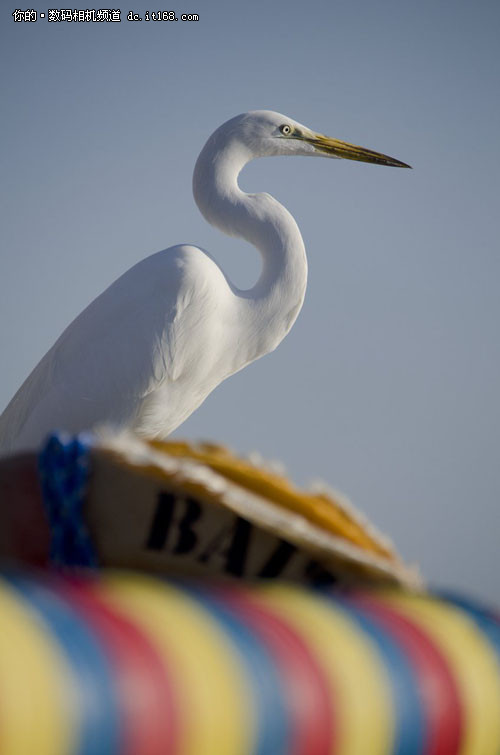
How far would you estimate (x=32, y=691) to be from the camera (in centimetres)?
45

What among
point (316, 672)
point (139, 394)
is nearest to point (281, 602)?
point (316, 672)

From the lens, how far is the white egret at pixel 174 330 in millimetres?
3447

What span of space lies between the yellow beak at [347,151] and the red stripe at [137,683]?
156 inches

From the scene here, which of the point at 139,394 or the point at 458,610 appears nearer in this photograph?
the point at 458,610

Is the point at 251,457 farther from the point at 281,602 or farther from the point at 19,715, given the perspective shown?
the point at 19,715

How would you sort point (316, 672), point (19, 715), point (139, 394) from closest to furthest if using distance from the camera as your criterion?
1. point (19, 715)
2. point (316, 672)
3. point (139, 394)

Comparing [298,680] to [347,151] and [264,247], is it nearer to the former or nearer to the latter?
[264,247]

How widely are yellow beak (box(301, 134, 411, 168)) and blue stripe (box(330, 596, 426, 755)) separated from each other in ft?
12.6

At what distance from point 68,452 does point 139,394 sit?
2.85 m

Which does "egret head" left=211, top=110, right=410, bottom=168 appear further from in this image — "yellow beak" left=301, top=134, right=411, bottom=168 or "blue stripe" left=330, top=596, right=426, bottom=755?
"blue stripe" left=330, top=596, right=426, bottom=755

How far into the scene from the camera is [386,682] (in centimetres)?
61

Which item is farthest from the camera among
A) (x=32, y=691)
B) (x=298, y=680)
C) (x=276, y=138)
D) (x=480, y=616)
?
(x=276, y=138)

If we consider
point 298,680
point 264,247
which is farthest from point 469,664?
point 264,247

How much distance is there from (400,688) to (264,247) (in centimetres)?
327
